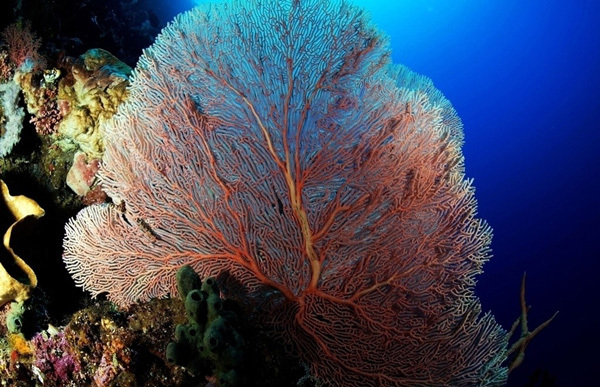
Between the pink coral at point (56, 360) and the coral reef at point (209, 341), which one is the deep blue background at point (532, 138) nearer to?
the pink coral at point (56, 360)

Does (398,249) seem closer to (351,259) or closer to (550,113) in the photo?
(351,259)

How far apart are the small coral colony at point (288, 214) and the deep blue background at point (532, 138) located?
1643cm

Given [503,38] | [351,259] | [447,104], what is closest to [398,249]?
[351,259]

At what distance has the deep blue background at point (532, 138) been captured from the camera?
1528 inches

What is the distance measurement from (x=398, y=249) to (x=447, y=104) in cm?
247

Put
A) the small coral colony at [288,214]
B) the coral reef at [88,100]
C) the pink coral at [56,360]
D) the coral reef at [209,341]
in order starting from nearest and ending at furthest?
the coral reef at [209,341] → the pink coral at [56,360] → the small coral colony at [288,214] → the coral reef at [88,100]

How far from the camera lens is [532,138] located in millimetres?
61781

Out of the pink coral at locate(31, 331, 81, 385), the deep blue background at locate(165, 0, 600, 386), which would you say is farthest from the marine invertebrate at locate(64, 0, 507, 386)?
the deep blue background at locate(165, 0, 600, 386)

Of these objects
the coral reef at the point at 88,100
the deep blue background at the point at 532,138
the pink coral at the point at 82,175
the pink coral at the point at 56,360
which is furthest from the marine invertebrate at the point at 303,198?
the deep blue background at the point at 532,138

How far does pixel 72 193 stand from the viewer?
14.0 ft

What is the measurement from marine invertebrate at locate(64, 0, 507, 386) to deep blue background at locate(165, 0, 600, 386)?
1646 cm

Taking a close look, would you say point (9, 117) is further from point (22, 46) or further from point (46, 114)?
point (22, 46)

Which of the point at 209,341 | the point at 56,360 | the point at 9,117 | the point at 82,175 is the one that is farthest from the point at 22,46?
the point at 209,341

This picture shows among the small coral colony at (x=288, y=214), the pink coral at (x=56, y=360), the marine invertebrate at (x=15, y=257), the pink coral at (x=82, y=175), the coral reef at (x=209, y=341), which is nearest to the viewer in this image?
the coral reef at (x=209, y=341)
